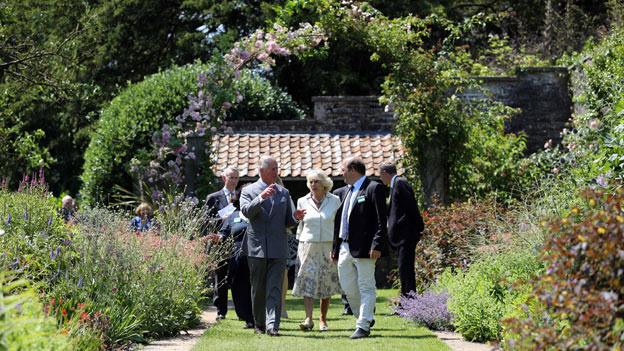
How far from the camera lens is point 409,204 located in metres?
12.8

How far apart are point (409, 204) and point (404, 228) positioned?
11.9 inches

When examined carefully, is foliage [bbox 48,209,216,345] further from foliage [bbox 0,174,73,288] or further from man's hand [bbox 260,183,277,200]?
man's hand [bbox 260,183,277,200]

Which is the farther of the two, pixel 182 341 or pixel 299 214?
pixel 299 214

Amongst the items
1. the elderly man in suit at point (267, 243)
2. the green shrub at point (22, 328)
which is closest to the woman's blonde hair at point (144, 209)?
the elderly man in suit at point (267, 243)

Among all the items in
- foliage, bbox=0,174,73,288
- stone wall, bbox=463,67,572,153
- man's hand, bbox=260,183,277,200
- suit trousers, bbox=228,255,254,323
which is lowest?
suit trousers, bbox=228,255,254,323

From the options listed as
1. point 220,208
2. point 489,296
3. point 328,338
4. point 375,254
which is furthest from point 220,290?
point 489,296

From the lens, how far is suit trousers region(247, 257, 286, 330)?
11117 mm

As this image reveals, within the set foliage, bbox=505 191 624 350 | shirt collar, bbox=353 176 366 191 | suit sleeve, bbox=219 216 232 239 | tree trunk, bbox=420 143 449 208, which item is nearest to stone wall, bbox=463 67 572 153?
tree trunk, bbox=420 143 449 208

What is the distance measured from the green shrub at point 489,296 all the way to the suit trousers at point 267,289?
1850 millimetres

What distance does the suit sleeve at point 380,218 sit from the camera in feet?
35.3

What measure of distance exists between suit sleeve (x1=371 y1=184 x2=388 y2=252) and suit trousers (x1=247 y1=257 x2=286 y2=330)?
110cm

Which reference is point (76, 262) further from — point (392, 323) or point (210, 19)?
point (210, 19)

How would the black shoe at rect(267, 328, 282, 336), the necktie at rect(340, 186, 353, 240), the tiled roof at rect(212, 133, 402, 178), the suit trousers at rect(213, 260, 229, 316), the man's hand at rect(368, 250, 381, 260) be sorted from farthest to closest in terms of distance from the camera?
1. the tiled roof at rect(212, 133, 402, 178)
2. the suit trousers at rect(213, 260, 229, 316)
3. the necktie at rect(340, 186, 353, 240)
4. the black shoe at rect(267, 328, 282, 336)
5. the man's hand at rect(368, 250, 381, 260)

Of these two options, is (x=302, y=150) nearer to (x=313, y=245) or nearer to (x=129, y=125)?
(x=129, y=125)
